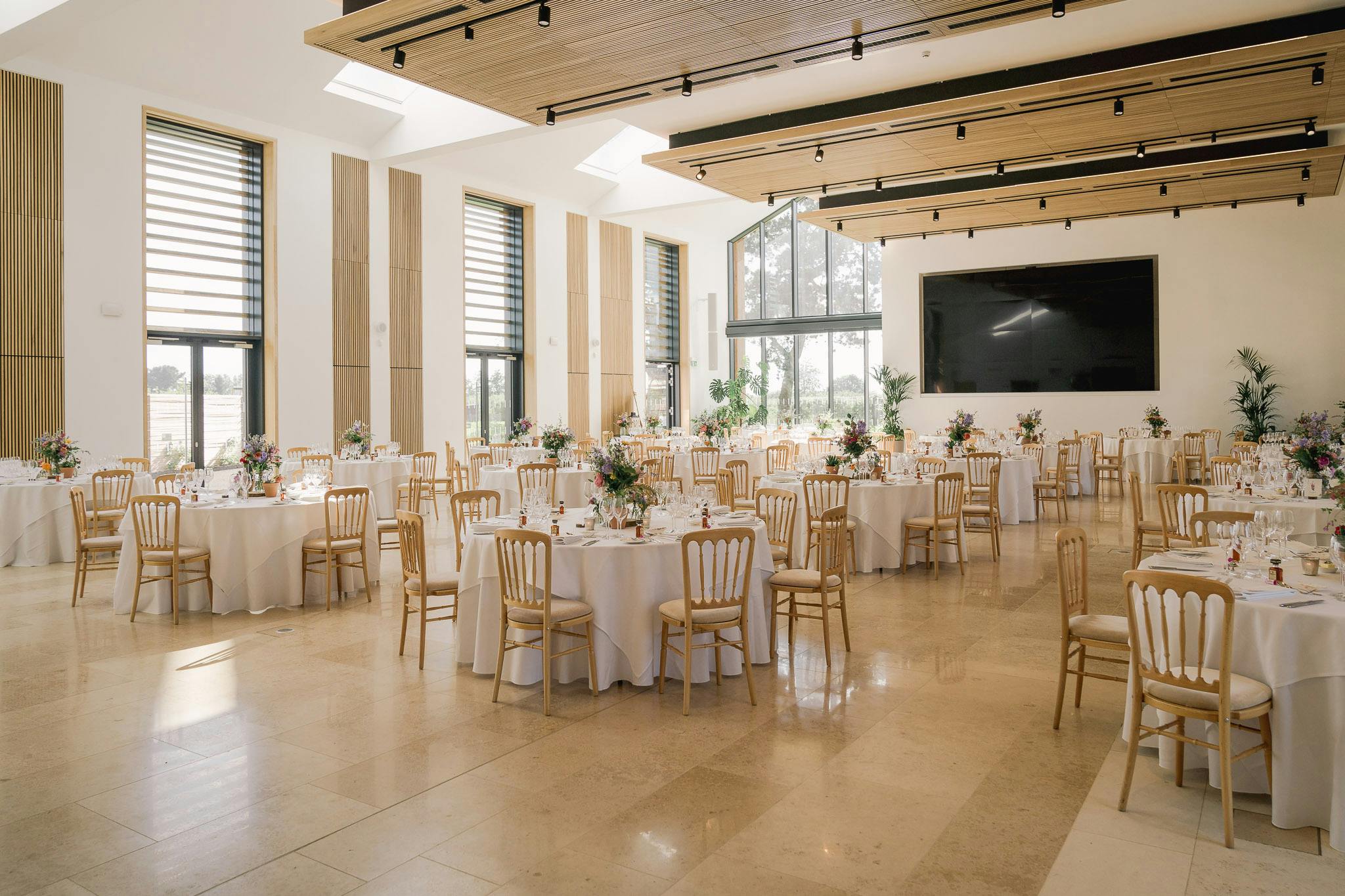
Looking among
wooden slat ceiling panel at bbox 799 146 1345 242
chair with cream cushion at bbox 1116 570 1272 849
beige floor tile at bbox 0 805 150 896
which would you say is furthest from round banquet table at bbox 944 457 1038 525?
beige floor tile at bbox 0 805 150 896

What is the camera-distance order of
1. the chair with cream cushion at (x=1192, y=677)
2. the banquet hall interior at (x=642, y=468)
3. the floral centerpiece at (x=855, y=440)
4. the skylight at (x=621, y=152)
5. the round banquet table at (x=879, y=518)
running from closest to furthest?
the chair with cream cushion at (x=1192, y=677) → the banquet hall interior at (x=642, y=468) → the round banquet table at (x=879, y=518) → the floral centerpiece at (x=855, y=440) → the skylight at (x=621, y=152)

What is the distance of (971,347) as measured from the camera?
19219mm

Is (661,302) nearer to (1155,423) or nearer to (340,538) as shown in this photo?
(1155,423)

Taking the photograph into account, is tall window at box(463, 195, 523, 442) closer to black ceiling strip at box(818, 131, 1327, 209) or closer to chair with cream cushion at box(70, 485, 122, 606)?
black ceiling strip at box(818, 131, 1327, 209)

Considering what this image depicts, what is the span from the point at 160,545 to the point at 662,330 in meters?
15.0

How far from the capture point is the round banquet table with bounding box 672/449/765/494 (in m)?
13.8

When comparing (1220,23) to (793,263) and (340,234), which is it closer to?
(340,234)

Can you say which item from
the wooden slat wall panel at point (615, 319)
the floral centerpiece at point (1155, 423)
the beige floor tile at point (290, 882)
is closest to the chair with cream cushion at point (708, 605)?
the beige floor tile at point (290, 882)

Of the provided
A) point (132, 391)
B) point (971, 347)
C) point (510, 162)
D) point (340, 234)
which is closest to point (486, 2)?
point (132, 391)

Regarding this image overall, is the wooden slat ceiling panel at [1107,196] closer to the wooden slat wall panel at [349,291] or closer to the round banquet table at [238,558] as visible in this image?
the wooden slat wall panel at [349,291]

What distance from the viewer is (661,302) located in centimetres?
2103

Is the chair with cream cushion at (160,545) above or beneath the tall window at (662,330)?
beneath

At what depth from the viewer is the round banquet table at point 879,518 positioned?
8.71m

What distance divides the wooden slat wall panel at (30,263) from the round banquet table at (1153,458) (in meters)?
15.9
